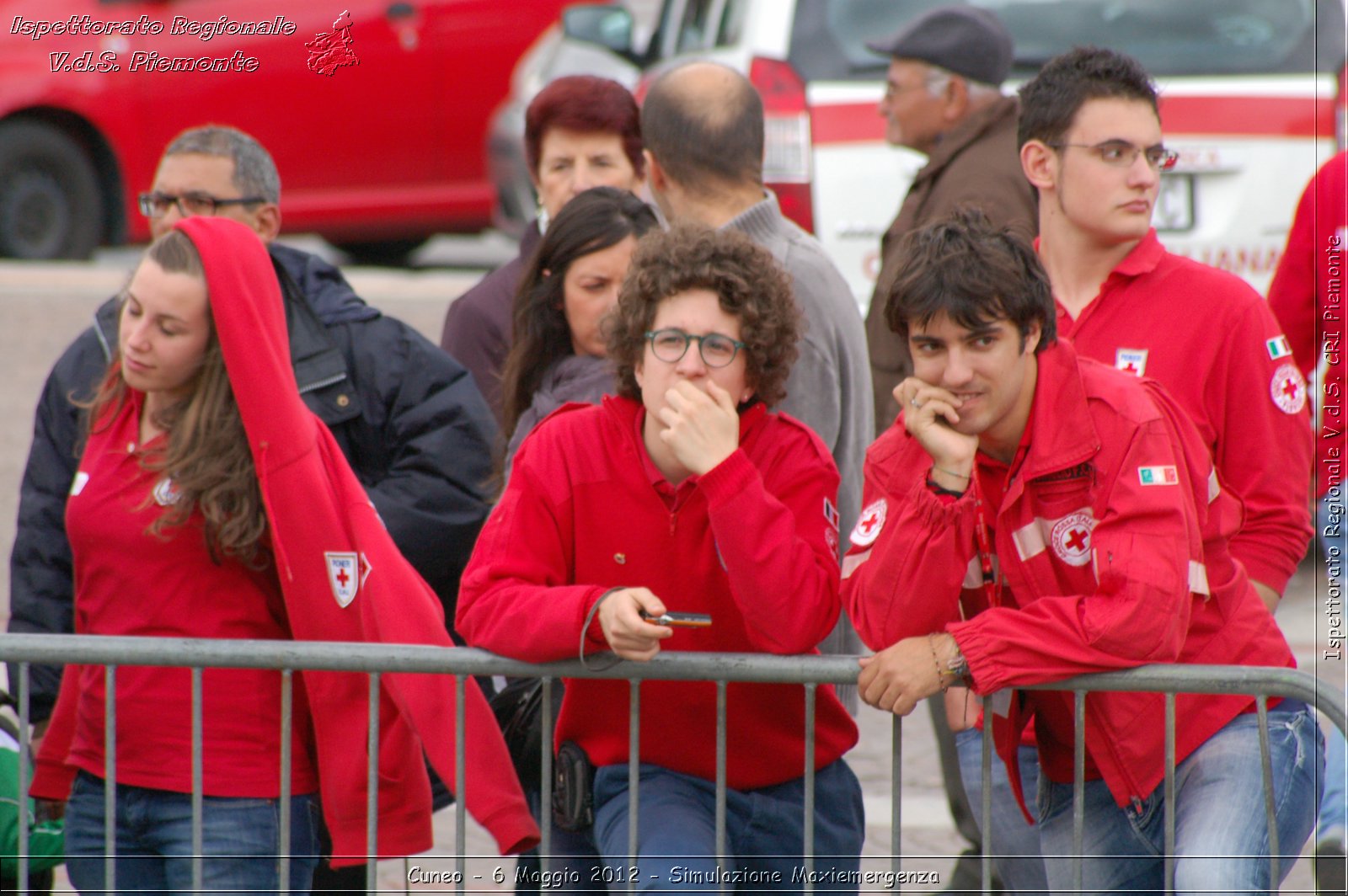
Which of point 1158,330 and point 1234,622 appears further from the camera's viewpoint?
point 1158,330

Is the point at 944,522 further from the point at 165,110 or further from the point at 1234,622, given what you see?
the point at 165,110

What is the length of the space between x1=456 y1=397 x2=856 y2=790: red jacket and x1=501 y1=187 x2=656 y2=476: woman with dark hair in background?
24.7 inches

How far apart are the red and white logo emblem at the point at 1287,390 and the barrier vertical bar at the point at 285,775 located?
202 cm

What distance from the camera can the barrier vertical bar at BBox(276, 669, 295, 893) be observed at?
3.26 meters

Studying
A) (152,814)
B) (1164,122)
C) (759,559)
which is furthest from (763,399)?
(1164,122)

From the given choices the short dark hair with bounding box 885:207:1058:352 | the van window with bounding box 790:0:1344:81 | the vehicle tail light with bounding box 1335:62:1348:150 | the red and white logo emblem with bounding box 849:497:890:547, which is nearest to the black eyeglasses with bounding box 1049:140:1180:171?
the short dark hair with bounding box 885:207:1058:352

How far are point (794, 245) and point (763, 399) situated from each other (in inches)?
37.4

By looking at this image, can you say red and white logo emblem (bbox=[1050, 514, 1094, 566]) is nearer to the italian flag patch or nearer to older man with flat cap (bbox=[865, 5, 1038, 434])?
the italian flag patch

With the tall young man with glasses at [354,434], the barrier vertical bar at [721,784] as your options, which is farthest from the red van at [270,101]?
the barrier vertical bar at [721,784]

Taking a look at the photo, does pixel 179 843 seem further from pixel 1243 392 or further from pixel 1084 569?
pixel 1243 392

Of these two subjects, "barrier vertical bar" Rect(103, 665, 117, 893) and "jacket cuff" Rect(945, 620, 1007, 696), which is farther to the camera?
"barrier vertical bar" Rect(103, 665, 117, 893)

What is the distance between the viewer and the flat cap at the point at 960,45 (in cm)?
529

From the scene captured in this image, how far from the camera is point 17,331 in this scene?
10.2m

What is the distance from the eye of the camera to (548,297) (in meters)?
4.01
